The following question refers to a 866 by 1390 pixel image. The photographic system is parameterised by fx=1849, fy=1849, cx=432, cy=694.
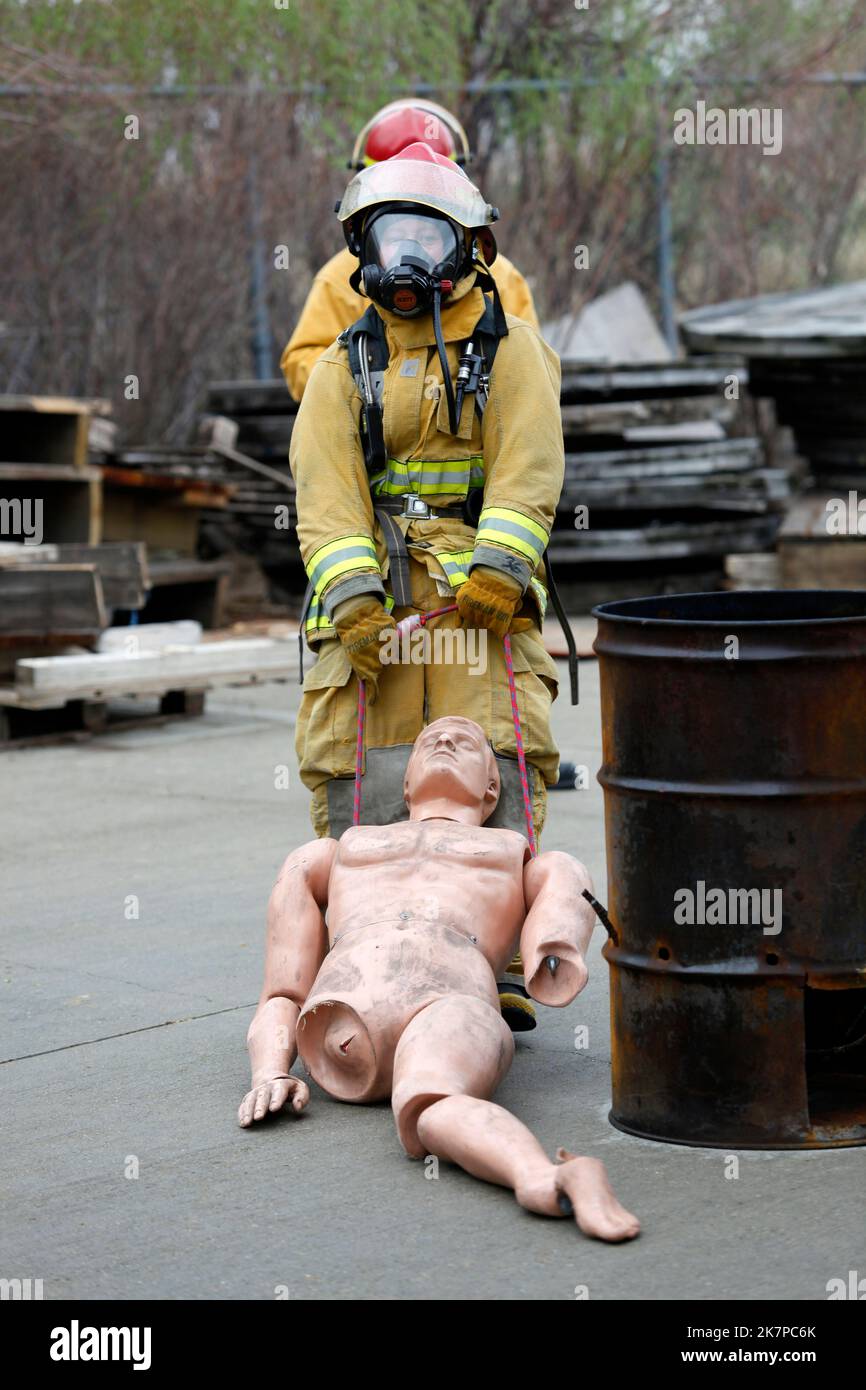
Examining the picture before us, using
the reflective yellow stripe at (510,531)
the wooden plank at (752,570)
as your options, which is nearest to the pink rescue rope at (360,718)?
the reflective yellow stripe at (510,531)

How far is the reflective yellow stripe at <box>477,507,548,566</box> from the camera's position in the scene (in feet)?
15.0

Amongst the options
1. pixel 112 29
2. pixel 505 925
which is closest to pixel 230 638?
pixel 112 29

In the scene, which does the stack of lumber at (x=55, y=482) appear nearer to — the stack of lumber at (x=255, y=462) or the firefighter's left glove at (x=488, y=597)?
the stack of lumber at (x=255, y=462)

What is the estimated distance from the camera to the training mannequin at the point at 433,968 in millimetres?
3551

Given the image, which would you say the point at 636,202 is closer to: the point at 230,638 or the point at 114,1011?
the point at 230,638

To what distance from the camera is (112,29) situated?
13.5 metres

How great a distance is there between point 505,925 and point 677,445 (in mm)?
9627

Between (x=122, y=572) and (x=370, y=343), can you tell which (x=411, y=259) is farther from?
(x=122, y=572)

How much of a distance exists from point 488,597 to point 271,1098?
A: 1.33 m

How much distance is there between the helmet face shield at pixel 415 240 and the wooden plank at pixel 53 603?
4.90m

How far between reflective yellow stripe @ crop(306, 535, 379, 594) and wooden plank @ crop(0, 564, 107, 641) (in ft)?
16.1

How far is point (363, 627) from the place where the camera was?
→ 452 centimetres
